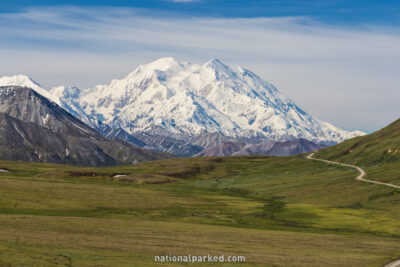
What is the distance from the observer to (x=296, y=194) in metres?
192

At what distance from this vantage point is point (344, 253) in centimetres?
7875

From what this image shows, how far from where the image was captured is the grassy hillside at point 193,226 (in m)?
67.4

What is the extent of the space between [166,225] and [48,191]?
64.3 meters

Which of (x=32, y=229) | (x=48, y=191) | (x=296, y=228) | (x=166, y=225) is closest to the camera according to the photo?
(x=32, y=229)

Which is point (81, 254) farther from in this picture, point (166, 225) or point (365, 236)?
point (365, 236)

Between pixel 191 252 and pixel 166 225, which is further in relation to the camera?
pixel 166 225

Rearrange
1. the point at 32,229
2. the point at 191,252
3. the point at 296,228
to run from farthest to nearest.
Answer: the point at 296,228 < the point at 32,229 < the point at 191,252

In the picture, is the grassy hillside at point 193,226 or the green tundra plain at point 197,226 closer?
the green tundra plain at point 197,226

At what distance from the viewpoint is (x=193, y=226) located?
106m

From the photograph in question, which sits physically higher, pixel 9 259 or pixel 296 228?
pixel 9 259

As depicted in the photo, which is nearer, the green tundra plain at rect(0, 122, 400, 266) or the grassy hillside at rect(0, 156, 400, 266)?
the green tundra plain at rect(0, 122, 400, 266)

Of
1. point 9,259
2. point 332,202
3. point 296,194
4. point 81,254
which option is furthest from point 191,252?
point 296,194

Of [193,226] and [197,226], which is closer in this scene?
[193,226]

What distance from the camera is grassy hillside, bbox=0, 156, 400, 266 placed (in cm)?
6738
